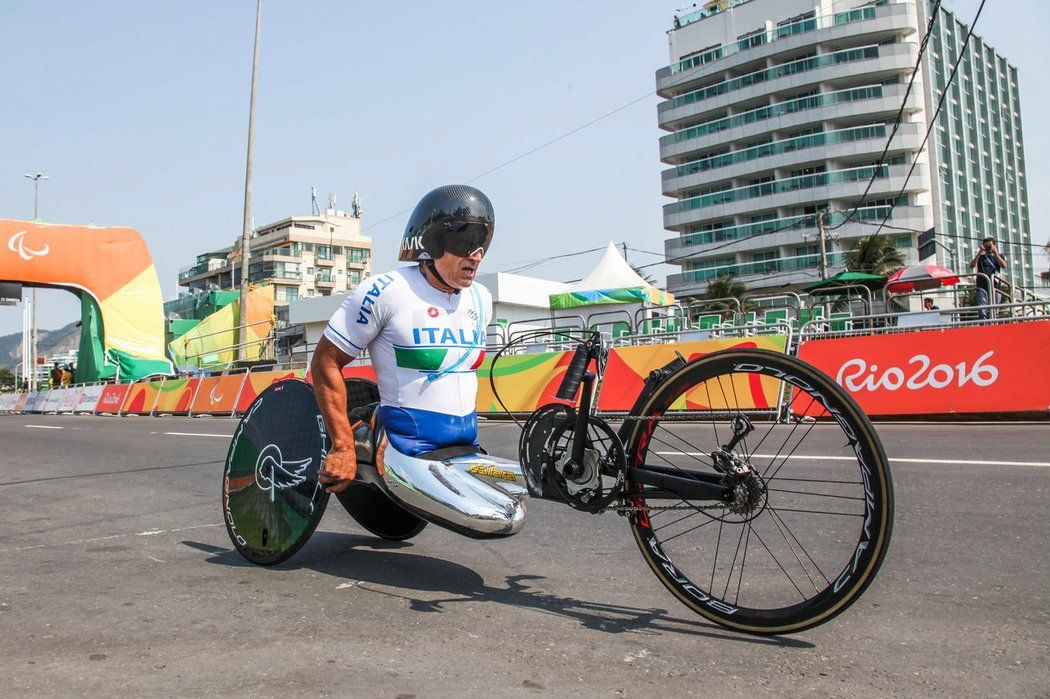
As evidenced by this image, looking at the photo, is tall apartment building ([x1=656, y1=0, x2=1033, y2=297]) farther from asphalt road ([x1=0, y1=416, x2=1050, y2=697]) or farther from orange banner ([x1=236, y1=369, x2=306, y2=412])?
asphalt road ([x1=0, y1=416, x2=1050, y2=697])

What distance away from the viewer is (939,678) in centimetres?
247

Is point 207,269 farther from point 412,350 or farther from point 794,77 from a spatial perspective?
point 412,350

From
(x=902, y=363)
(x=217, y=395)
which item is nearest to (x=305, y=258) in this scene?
(x=217, y=395)

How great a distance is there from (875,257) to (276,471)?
6494cm

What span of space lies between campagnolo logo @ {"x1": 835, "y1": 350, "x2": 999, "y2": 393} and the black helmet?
8.83 m

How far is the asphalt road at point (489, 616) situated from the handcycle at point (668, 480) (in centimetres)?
20

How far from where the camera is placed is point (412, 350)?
11.9 ft

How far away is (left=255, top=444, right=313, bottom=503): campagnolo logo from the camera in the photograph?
158 inches

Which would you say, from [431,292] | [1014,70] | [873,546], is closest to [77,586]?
[431,292]

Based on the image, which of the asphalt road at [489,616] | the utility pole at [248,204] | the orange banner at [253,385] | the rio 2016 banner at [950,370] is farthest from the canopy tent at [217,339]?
the asphalt road at [489,616]

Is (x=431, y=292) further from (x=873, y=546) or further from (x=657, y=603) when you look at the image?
(x=873, y=546)

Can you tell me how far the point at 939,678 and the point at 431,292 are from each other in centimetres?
238

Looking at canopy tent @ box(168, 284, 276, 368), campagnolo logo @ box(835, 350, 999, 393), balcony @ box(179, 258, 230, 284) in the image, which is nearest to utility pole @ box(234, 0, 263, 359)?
canopy tent @ box(168, 284, 276, 368)

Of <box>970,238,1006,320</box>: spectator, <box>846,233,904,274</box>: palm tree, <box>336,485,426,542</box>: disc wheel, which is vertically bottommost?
<box>336,485,426,542</box>: disc wheel
